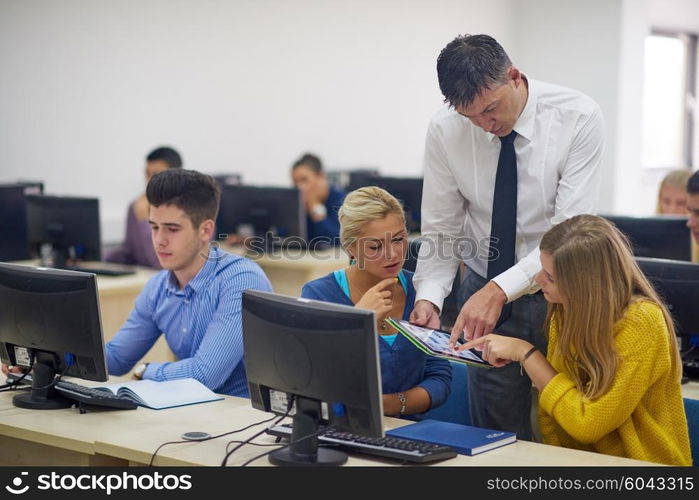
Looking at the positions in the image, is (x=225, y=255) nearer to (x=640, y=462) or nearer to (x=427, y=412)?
(x=427, y=412)

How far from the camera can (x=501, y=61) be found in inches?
98.0

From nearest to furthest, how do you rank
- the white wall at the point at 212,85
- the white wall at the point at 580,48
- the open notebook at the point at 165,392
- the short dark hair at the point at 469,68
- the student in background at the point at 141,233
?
the short dark hair at the point at 469,68, the open notebook at the point at 165,392, the student in background at the point at 141,233, the white wall at the point at 212,85, the white wall at the point at 580,48

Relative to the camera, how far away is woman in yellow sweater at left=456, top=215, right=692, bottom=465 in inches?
84.4

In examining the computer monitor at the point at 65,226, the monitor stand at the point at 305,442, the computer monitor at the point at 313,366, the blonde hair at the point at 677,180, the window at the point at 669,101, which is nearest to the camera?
the computer monitor at the point at 313,366

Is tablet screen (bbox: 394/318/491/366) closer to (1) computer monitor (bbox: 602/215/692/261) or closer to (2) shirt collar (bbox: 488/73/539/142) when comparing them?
(2) shirt collar (bbox: 488/73/539/142)

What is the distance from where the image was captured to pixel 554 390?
2213mm

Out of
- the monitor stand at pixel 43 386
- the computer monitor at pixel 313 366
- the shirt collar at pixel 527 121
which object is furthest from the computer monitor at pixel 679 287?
the monitor stand at pixel 43 386

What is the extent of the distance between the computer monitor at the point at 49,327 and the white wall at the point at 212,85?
383 centimetres

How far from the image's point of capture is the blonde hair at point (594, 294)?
2158mm

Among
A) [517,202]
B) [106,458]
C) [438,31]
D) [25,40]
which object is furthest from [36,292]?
[438,31]

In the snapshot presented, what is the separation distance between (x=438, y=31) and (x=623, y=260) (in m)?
6.98

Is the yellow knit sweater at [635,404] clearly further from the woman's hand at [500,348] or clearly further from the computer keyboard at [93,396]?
the computer keyboard at [93,396]

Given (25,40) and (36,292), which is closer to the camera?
(36,292)

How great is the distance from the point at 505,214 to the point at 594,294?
0.54 metres
